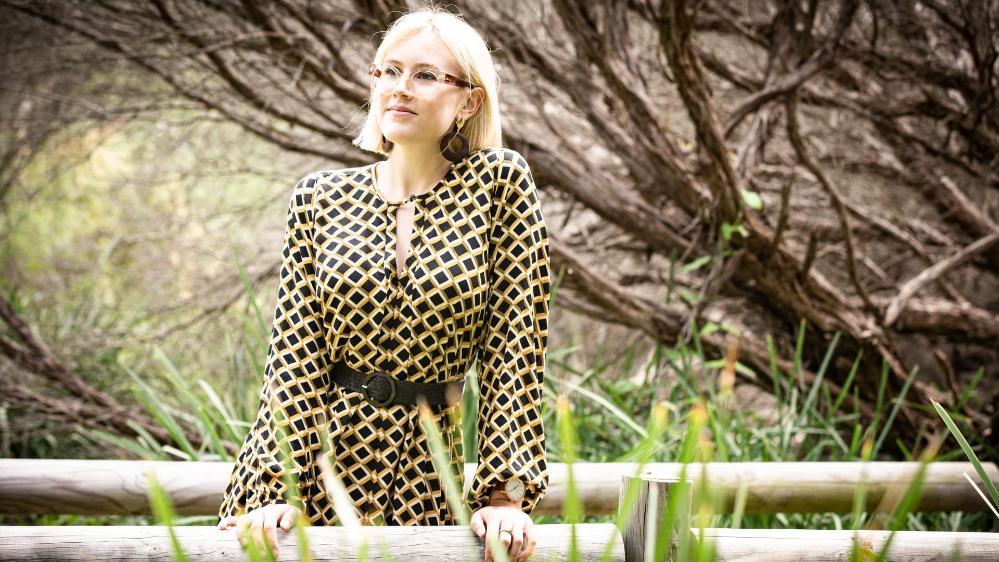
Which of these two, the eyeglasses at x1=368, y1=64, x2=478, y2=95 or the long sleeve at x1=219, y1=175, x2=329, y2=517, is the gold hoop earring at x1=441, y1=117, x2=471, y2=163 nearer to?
the eyeglasses at x1=368, y1=64, x2=478, y2=95

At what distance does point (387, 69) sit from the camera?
5.03ft

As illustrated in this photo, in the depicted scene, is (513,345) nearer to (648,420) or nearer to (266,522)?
(266,522)

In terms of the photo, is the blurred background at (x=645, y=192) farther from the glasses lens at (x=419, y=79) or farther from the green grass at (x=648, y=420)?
the glasses lens at (x=419, y=79)

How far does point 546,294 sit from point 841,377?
2.62 meters

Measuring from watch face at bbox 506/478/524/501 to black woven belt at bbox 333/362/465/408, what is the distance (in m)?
0.20

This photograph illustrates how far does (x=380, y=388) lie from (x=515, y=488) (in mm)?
298

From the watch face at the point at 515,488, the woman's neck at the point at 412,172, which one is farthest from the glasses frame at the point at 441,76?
the watch face at the point at 515,488

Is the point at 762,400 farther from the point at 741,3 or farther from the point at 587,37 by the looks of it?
the point at 587,37

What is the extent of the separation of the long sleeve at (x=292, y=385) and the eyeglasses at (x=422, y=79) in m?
0.24

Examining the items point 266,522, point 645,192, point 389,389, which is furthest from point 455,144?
point 645,192

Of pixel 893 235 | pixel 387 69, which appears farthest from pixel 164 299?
pixel 893 235

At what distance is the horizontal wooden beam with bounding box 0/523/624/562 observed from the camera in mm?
1307

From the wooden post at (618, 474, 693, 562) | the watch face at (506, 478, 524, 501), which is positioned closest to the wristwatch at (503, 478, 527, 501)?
the watch face at (506, 478, 524, 501)

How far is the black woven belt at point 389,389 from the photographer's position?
149 centimetres
